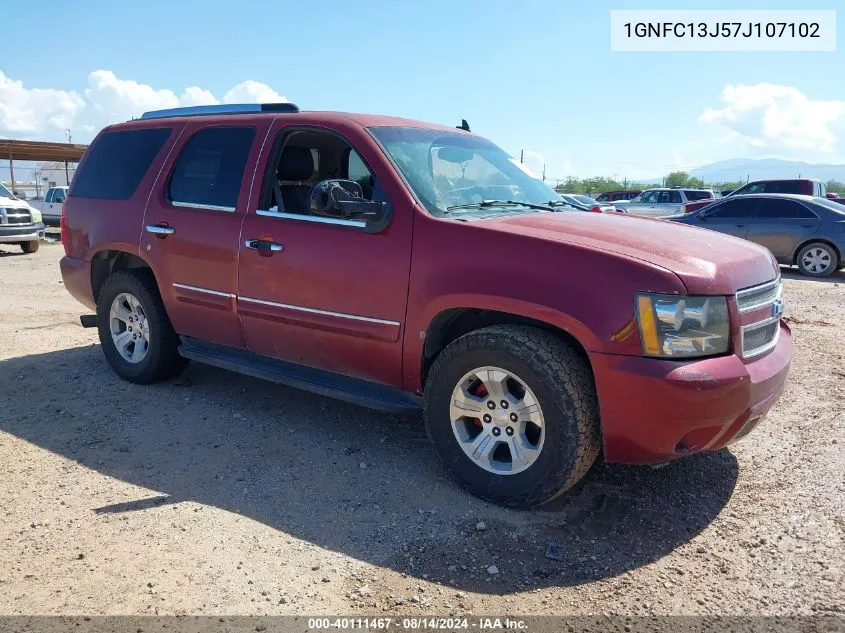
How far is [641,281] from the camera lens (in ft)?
10.2

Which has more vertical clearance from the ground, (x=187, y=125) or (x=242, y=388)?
(x=187, y=125)

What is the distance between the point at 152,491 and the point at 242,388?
1.77 metres

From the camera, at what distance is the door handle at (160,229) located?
16.1 ft

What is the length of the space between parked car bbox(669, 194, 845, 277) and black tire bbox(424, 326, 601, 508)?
1138 cm

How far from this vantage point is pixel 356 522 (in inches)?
134

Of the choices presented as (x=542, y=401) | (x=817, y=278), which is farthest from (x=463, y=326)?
(x=817, y=278)

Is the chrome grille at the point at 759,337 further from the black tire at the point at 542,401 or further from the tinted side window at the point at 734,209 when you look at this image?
the tinted side window at the point at 734,209

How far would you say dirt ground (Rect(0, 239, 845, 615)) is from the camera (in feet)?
9.28

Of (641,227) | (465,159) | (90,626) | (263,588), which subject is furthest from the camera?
(465,159)

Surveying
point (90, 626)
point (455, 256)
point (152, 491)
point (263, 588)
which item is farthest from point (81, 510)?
point (455, 256)

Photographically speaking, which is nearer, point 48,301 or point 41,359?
point 41,359

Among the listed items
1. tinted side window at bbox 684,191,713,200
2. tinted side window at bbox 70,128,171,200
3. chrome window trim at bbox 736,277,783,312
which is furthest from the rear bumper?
tinted side window at bbox 684,191,713,200

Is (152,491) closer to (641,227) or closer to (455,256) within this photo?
(455,256)

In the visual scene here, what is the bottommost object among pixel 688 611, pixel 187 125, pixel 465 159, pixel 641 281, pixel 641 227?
pixel 688 611
